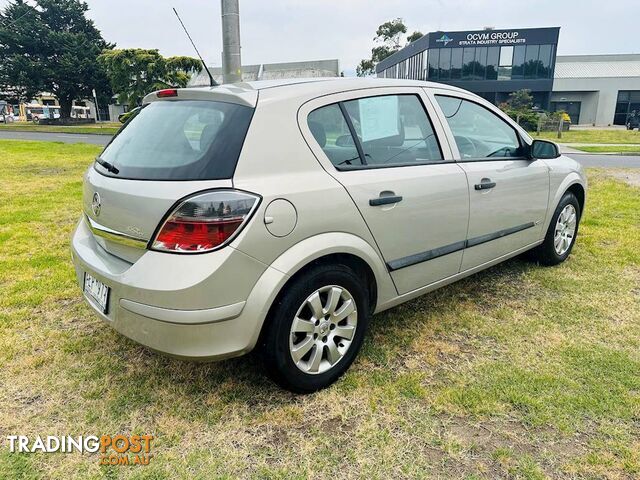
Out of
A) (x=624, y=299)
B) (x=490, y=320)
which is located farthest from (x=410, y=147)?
(x=624, y=299)

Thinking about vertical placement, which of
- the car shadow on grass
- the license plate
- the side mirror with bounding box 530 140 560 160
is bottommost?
the car shadow on grass

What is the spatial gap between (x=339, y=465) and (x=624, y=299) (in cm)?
287

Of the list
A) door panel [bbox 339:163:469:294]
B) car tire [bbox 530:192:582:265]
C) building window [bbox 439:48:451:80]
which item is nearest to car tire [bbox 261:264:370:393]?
door panel [bbox 339:163:469:294]

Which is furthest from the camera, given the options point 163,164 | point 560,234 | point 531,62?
point 531,62

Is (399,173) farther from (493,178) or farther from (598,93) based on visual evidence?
(598,93)

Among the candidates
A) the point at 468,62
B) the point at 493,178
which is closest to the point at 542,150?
the point at 493,178

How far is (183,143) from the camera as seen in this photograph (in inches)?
95.2

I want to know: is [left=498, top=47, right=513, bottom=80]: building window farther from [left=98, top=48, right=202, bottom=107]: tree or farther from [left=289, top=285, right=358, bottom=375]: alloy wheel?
[left=289, top=285, right=358, bottom=375]: alloy wheel

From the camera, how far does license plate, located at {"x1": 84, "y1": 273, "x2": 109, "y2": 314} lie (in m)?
2.42

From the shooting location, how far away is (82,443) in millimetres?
2219

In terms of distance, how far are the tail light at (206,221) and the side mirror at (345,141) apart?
0.73 metres

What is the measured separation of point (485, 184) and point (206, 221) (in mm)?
2068

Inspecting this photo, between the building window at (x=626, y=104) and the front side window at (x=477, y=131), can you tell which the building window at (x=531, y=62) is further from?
the front side window at (x=477, y=131)

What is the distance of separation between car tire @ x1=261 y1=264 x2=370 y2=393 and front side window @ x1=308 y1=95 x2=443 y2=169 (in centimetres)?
65
